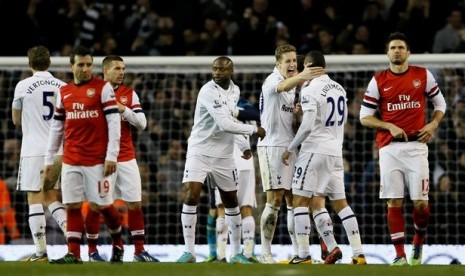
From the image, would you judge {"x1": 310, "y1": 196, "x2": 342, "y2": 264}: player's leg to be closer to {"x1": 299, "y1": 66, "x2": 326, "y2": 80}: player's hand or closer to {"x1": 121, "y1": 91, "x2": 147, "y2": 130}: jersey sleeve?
{"x1": 299, "y1": 66, "x2": 326, "y2": 80}: player's hand

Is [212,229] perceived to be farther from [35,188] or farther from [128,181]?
[35,188]

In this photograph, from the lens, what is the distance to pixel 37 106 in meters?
14.0

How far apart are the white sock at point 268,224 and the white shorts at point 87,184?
2399 millimetres

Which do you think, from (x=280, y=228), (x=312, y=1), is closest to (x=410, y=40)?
(x=312, y=1)

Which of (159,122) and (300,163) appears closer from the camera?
(300,163)

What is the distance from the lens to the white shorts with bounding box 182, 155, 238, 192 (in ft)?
45.2

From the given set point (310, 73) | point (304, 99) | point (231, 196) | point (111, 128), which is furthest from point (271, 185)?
point (111, 128)

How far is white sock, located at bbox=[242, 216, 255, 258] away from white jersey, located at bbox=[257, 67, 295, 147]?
1.22 meters

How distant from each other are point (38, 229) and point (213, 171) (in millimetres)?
1977

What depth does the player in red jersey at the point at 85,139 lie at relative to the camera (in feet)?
40.1

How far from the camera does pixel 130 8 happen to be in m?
20.9

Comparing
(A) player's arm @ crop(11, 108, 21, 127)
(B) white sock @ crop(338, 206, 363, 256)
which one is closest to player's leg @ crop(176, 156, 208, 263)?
(B) white sock @ crop(338, 206, 363, 256)

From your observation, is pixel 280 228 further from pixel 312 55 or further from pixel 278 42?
pixel 312 55

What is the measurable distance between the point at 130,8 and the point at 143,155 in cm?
340
